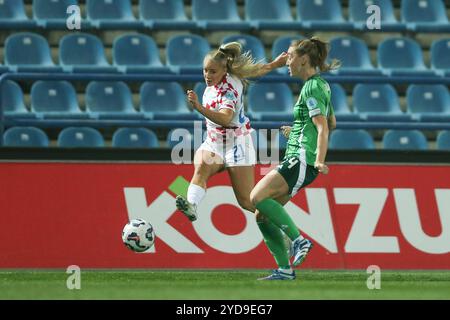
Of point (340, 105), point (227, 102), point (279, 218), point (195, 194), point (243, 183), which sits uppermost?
point (340, 105)

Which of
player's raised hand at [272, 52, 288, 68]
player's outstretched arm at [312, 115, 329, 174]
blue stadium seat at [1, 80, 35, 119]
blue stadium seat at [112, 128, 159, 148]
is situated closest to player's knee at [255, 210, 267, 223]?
player's outstretched arm at [312, 115, 329, 174]

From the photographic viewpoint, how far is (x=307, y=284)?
27.9ft

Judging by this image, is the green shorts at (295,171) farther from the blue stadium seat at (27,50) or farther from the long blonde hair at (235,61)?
the blue stadium seat at (27,50)

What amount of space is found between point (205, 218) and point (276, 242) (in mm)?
1612

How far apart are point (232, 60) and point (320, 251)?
7.29 ft

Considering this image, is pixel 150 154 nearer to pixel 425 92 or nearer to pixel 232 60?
pixel 232 60

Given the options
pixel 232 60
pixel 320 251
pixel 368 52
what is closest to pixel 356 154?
pixel 320 251

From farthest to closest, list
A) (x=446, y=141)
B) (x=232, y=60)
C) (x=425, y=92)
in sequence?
(x=425, y=92) → (x=446, y=141) → (x=232, y=60)

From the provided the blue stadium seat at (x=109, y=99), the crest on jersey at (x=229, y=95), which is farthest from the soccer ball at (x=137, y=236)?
the blue stadium seat at (x=109, y=99)

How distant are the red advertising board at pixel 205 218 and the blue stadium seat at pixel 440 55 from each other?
4.09 metres

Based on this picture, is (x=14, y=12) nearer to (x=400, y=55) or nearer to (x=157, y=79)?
(x=157, y=79)

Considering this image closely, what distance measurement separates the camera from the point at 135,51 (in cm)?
1353

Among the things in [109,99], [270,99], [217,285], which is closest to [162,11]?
[109,99]
